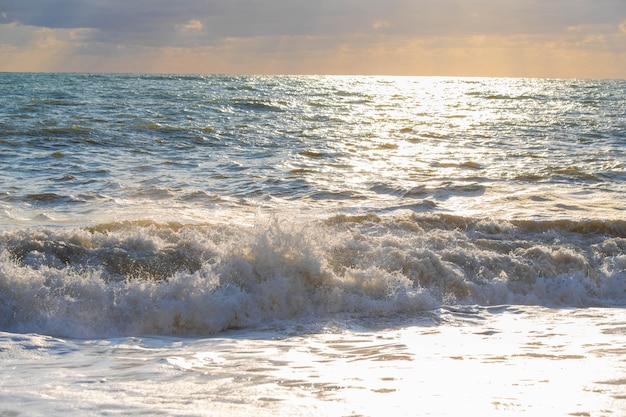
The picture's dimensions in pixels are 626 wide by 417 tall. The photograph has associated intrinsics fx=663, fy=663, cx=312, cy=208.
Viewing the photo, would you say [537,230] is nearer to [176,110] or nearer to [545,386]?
[545,386]

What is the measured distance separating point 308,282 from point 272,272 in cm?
43

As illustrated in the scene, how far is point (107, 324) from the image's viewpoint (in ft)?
21.1

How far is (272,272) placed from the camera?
7.52m

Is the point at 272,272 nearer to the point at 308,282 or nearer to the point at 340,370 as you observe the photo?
the point at 308,282

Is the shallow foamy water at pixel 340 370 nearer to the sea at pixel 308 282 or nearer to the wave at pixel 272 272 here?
the sea at pixel 308 282

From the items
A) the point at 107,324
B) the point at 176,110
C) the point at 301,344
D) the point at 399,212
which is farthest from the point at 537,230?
the point at 176,110

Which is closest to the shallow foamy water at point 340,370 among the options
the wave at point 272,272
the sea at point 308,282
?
the sea at point 308,282


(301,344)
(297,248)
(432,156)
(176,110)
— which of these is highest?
(176,110)

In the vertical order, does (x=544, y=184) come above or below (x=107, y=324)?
above

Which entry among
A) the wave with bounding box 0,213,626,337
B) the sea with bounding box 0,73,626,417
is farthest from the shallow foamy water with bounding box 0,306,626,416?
the wave with bounding box 0,213,626,337

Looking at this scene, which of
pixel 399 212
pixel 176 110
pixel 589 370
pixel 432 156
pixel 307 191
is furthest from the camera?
pixel 176 110

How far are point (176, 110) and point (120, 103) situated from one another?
10.2 feet

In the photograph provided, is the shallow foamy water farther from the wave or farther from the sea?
the wave

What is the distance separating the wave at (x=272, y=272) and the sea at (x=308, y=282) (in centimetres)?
3
